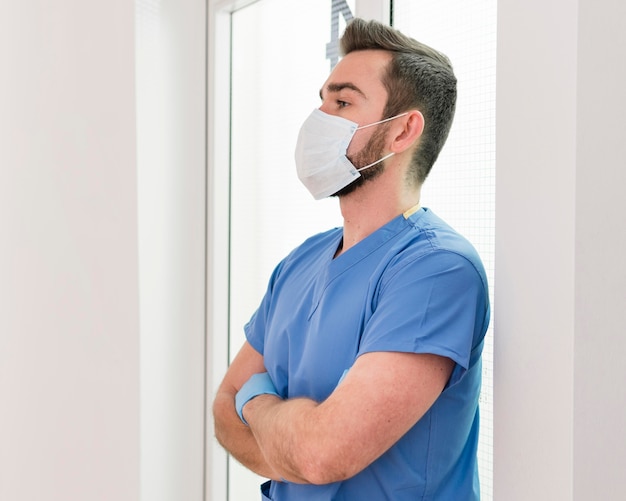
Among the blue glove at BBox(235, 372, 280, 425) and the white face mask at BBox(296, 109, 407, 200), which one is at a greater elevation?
the white face mask at BBox(296, 109, 407, 200)

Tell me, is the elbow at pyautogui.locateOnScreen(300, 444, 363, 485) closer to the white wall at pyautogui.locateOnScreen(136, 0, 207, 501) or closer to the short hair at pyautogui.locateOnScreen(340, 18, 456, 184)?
the short hair at pyautogui.locateOnScreen(340, 18, 456, 184)

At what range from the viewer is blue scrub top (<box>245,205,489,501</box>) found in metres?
0.96

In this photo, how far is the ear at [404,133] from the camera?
115cm

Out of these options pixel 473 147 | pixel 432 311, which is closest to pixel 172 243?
pixel 473 147

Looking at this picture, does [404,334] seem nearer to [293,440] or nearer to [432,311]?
[432,311]

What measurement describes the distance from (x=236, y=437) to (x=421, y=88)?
2.36ft

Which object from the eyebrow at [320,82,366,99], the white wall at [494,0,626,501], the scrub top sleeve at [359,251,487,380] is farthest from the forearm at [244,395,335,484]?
the eyebrow at [320,82,366,99]

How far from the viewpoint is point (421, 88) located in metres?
1.16

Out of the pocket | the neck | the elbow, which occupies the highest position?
the neck

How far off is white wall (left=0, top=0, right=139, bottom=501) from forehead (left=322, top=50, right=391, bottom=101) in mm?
739

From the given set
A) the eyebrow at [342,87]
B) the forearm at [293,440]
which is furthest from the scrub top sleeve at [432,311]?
the eyebrow at [342,87]

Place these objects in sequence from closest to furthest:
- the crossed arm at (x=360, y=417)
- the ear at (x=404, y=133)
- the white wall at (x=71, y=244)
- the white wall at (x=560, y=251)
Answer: the white wall at (x=560, y=251) < the crossed arm at (x=360, y=417) < the ear at (x=404, y=133) < the white wall at (x=71, y=244)

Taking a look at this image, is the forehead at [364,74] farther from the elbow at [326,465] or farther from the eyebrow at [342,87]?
the elbow at [326,465]

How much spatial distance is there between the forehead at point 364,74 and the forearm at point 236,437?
0.64m
